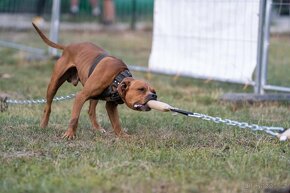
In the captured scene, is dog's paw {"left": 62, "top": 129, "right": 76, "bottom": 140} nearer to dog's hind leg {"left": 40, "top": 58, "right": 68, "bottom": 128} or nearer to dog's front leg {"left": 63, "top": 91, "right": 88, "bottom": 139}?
dog's front leg {"left": 63, "top": 91, "right": 88, "bottom": 139}

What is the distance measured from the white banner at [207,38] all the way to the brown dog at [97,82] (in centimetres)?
323

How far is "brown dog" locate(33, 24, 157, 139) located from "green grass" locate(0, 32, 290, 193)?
0.77ft

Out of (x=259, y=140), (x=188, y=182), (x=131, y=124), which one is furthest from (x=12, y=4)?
(x=188, y=182)

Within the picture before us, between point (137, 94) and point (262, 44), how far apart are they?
11.9 ft

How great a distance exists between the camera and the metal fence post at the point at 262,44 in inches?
351

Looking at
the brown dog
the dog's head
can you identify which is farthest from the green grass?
the dog's head

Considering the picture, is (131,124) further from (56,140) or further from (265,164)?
(265,164)

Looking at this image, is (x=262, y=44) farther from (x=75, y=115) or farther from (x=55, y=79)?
(x=75, y=115)

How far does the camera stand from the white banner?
9.30 meters

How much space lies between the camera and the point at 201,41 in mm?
10070

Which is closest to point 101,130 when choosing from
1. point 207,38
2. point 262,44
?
point 262,44

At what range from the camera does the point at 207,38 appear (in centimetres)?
998

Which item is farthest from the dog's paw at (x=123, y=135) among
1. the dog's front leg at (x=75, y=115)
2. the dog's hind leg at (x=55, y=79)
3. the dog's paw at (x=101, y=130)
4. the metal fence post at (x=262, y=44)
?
the metal fence post at (x=262, y=44)

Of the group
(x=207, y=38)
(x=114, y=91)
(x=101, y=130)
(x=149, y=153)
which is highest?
(x=114, y=91)
